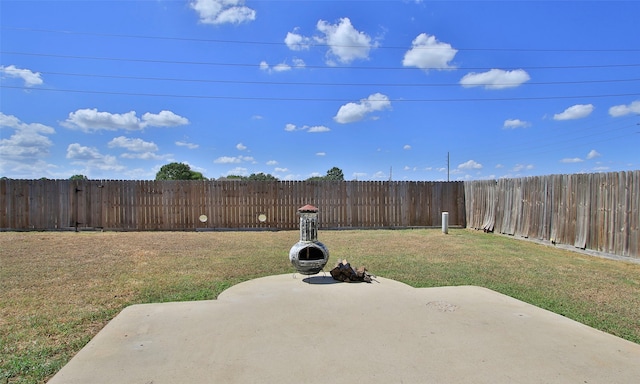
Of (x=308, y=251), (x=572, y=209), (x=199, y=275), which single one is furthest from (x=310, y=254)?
(x=572, y=209)

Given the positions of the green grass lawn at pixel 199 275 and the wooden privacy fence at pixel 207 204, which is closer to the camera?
the green grass lawn at pixel 199 275

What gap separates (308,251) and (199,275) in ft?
6.15

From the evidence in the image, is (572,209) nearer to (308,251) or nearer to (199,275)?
(308,251)

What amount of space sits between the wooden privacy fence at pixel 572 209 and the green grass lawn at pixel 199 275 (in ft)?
1.70

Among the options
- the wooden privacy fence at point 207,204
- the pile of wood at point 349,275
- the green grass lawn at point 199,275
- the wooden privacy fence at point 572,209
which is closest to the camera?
the green grass lawn at point 199,275

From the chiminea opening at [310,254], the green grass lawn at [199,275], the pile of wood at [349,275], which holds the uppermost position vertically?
the chiminea opening at [310,254]

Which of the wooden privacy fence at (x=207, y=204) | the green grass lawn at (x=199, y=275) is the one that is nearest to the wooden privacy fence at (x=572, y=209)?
the green grass lawn at (x=199, y=275)

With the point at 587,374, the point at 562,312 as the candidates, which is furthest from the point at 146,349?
the point at 562,312

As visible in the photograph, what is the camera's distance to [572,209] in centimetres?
934

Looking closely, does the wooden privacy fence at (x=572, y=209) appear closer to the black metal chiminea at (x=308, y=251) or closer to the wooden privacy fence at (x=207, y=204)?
the wooden privacy fence at (x=207, y=204)

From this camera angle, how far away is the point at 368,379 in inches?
105

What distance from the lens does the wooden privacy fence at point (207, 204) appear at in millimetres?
13469

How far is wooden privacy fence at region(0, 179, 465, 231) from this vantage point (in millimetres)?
13469

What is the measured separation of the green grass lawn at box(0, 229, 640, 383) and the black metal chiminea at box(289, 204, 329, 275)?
895mm
